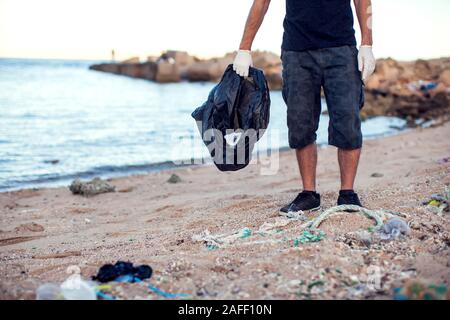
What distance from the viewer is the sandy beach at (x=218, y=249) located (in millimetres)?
2498

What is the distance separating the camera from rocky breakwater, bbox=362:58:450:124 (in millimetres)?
16188

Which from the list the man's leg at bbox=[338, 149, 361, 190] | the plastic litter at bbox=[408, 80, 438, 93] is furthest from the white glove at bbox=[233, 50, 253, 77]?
the plastic litter at bbox=[408, 80, 438, 93]

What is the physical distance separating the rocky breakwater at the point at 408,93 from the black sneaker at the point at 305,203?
1133 centimetres

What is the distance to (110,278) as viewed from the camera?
2596mm

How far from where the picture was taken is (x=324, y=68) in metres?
3.79

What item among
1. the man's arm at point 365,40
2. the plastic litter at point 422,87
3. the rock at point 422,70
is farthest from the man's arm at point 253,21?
the rock at point 422,70

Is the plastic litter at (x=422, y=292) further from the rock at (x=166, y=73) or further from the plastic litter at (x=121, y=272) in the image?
the rock at (x=166, y=73)

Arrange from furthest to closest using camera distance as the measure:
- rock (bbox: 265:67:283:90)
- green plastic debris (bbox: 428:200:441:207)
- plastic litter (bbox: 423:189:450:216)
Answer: rock (bbox: 265:67:283:90) → green plastic debris (bbox: 428:200:441:207) → plastic litter (bbox: 423:189:450:216)

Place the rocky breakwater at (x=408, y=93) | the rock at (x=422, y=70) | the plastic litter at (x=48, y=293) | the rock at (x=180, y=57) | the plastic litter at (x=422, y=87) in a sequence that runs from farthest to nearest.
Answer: the rock at (x=180, y=57)
the rock at (x=422, y=70)
the plastic litter at (x=422, y=87)
the rocky breakwater at (x=408, y=93)
the plastic litter at (x=48, y=293)

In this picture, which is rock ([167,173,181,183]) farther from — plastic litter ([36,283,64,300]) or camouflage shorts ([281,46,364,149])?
plastic litter ([36,283,64,300])

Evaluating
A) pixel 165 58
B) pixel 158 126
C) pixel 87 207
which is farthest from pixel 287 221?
pixel 165 58

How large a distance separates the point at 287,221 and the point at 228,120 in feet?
2.81

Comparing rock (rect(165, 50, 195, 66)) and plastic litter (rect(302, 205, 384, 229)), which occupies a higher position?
rock (rect(165, 50, 195, 66))
